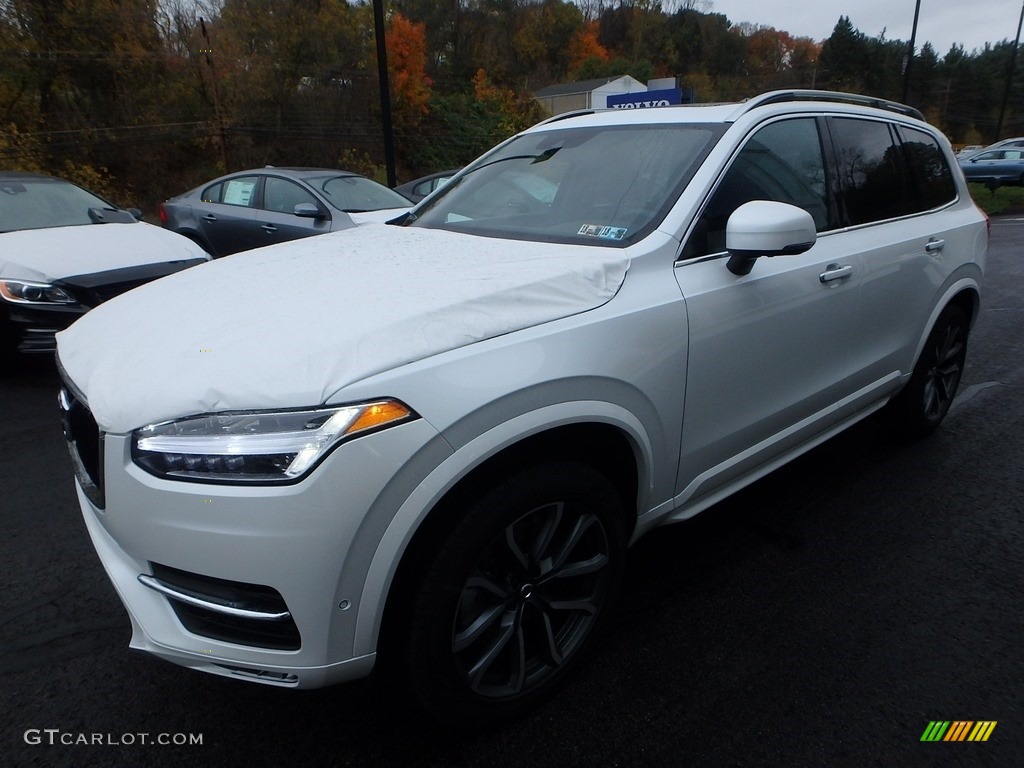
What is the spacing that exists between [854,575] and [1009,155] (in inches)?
1173

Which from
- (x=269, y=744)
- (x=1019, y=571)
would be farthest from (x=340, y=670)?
(x=1019, y=571)

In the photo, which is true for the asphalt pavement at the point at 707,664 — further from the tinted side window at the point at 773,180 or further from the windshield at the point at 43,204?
the windshield at the point at 43,204

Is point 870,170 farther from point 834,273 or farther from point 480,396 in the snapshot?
point 480,396

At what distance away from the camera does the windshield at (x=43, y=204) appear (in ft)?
19.7

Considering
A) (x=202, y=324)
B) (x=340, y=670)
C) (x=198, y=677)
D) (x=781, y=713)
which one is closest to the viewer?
(x=340, y=670)

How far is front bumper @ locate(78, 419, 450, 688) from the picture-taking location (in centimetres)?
163

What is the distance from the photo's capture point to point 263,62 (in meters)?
30.2

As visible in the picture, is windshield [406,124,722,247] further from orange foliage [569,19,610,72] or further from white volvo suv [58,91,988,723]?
orange foliage [569,19,610,72]

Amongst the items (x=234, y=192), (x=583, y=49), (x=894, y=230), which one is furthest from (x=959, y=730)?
(x=583, y=49)

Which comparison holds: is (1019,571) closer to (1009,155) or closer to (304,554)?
(304,554)

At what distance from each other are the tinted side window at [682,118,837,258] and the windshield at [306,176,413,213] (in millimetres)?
5532

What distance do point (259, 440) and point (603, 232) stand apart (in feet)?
4.75

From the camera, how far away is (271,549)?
1637 millimetres

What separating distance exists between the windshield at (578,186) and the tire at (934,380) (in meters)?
A: 2.08
